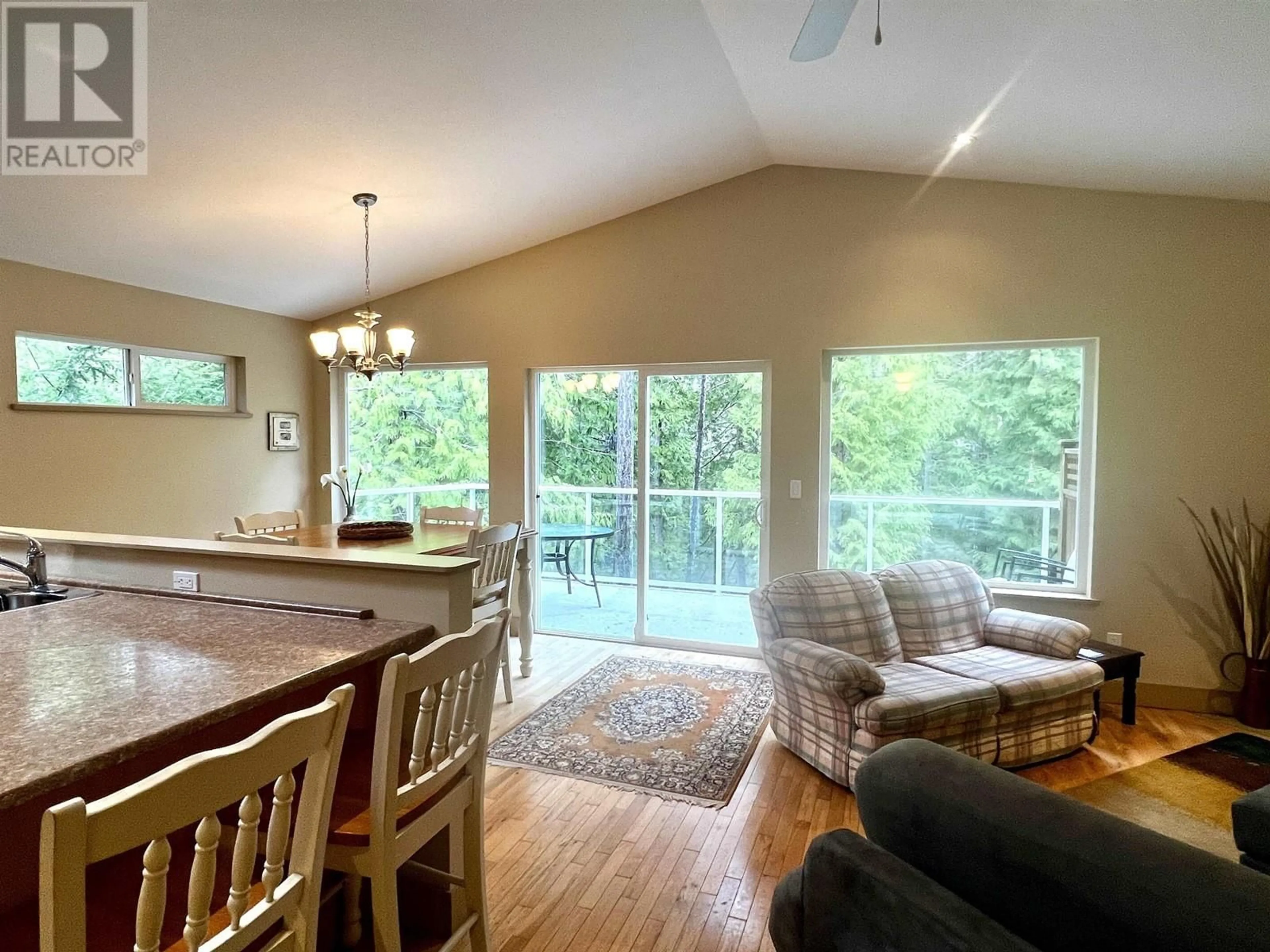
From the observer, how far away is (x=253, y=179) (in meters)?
3.16

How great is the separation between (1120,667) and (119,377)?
5.69 m

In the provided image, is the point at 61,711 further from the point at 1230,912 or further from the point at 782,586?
the point at 782,586

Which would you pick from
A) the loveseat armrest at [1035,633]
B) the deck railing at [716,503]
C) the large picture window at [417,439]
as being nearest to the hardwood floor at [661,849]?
the loveseat armrest at [1035,633]

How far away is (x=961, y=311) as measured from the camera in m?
3.83

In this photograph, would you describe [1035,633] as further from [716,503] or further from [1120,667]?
[716,503]

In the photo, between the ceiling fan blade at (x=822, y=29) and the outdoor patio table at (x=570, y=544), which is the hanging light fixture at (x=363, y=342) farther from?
the ceiling fan blade at (x=822, y=29)

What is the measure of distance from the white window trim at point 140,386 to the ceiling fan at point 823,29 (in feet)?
13.1

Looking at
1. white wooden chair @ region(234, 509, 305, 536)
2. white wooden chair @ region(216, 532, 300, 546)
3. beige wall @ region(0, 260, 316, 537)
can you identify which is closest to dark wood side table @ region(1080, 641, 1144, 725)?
white wooden chair @ region(216, 532, 300, 546)

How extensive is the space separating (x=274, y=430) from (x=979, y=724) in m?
4.85

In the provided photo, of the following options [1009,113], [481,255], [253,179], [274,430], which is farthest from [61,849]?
[274,430]

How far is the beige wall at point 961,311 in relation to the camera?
343 centimetres

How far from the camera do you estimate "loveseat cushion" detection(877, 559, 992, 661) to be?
3.28 m

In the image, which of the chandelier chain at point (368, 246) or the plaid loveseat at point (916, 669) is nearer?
the plaid loveseat at point (916, 669)

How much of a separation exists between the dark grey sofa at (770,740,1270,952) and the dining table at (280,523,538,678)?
2.34m
